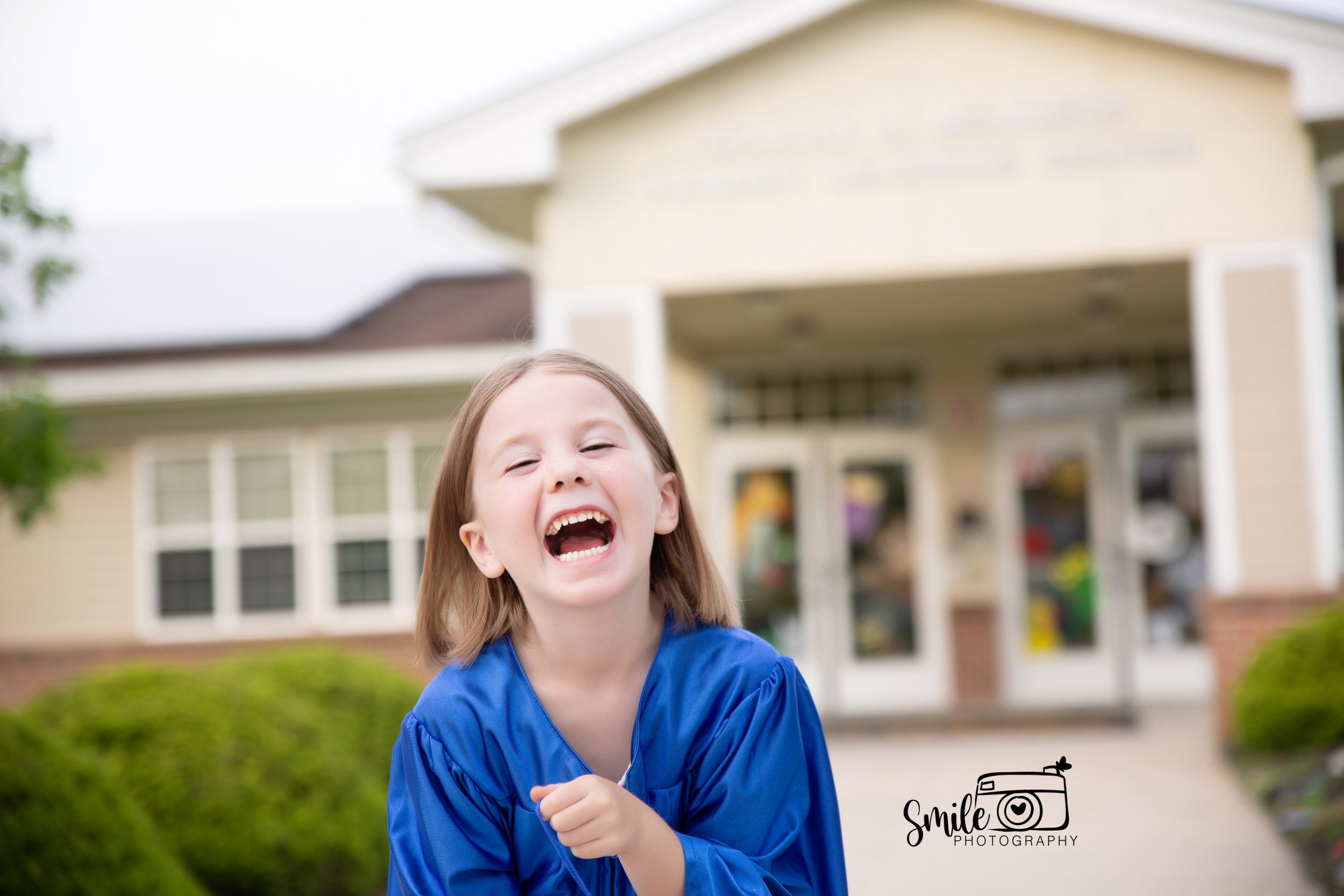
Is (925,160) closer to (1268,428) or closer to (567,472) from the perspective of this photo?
(1268,428)

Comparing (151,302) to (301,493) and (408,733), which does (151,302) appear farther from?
(408,733)

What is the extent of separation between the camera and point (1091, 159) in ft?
29.8

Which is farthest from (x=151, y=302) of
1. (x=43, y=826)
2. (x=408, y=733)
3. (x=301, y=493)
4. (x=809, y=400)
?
(x=408, y=733)

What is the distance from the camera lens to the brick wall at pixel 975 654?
12.4m

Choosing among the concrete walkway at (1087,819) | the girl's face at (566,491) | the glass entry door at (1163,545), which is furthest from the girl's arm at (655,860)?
the glass entry door at (1163,545)

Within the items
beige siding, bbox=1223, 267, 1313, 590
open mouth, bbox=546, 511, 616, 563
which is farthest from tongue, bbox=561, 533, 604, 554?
Answer: beige siding, bbox=1223, 267, 1313, 590

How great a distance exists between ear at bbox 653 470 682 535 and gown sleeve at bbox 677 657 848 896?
29 centimetres

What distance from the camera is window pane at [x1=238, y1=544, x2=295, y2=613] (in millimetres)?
12969

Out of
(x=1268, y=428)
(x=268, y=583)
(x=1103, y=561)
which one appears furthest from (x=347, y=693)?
(x=1103, y=561)

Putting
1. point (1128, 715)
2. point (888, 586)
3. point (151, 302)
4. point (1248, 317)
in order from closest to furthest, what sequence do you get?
point (1248, 317) < point (1128, 715) < point (888, 586) < point (151, 302)

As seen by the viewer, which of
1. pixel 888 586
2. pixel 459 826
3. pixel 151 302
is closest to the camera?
pixel 459 826

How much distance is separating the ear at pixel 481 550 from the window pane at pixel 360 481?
11058 mm

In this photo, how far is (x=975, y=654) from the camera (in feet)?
41.0

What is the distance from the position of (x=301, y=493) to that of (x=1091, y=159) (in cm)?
807
